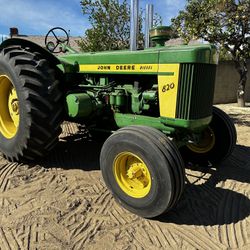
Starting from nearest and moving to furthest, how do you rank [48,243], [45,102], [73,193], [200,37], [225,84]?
[48,243] → [73,193] → [45,102] → [200,37] → [225,84]

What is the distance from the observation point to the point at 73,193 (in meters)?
3.71

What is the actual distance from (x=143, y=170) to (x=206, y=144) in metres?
1.66

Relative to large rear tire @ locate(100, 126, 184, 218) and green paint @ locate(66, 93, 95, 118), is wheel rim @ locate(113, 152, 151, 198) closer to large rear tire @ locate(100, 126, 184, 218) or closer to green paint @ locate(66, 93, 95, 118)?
large rear tire @ locate(100, 126, 184, 218)

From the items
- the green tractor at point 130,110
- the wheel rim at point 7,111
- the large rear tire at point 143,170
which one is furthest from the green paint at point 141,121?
the wheel rim at point 7,111

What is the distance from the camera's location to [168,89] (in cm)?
348

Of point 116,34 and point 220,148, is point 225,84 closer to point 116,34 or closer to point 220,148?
point 116,34

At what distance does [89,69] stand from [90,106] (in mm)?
604

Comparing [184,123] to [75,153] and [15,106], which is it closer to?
[75,153]

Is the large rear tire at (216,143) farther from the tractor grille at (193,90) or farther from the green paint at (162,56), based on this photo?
the green paint at (162,56)

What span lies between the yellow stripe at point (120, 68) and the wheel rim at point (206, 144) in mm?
1481

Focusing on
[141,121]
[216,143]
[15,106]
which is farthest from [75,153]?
[216,143]

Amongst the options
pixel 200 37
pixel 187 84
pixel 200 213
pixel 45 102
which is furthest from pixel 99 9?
pixel 200 213

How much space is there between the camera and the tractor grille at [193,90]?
11.0ft

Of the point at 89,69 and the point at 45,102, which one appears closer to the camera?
the point at 45,102
